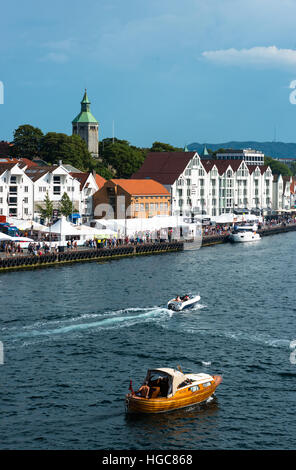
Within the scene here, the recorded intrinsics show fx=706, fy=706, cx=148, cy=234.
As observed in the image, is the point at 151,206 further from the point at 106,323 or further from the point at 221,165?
the point at 106,323

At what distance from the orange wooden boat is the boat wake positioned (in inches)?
602

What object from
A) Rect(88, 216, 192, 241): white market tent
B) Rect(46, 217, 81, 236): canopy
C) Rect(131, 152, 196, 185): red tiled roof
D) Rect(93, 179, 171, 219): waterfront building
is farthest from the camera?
Rect(131, 152, 196, 185): red tiled roof

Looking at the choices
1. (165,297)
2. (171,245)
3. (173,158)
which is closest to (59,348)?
(165,297)

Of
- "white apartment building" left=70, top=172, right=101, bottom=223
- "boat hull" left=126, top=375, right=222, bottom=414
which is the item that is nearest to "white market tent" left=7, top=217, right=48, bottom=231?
"white apartment building" left=70, top=172, right=101, bottom=223

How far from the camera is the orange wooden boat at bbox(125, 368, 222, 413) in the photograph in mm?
41469

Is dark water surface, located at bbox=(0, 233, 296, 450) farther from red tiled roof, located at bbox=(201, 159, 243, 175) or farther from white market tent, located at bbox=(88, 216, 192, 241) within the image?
red tiled roof, located at bbox=(201, 159, 243, 175)

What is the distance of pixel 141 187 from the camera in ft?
470

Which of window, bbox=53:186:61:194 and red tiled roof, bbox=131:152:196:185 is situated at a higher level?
red tiled roof, bbox=131:152:196:185

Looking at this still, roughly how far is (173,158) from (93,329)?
4259 inches

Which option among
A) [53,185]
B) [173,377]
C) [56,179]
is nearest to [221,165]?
[56,179]

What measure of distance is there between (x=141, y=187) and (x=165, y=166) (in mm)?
20775

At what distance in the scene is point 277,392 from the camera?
45406 mm

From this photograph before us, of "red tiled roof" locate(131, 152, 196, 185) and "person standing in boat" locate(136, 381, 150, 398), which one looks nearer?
"person standing in boat" locate(136, 381, 150, 398)

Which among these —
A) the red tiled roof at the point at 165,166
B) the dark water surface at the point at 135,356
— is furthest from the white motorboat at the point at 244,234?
the dark water surface at the point at 135,356
